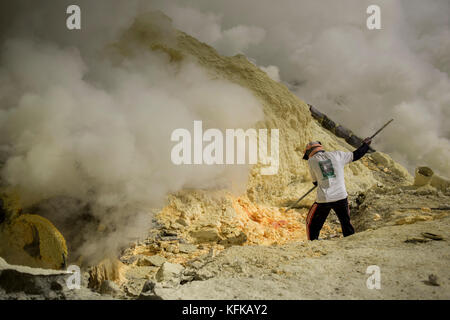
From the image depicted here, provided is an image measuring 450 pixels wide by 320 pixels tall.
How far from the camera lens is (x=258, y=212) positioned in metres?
4.49

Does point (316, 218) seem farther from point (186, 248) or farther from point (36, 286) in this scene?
point (36, 286)

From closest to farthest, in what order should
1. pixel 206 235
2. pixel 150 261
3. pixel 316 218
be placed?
pixel 150 261
pixel 316 218
pixel 206 235

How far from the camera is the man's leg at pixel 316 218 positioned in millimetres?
3152

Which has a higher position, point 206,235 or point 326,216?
point 326,216

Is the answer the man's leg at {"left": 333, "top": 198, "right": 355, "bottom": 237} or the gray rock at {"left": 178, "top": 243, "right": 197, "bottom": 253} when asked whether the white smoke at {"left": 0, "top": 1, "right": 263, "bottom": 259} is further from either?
the man's leg at {"left": 333, "top": 198, "right": 355, "bottom": 237}

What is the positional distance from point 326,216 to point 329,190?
1.11ft

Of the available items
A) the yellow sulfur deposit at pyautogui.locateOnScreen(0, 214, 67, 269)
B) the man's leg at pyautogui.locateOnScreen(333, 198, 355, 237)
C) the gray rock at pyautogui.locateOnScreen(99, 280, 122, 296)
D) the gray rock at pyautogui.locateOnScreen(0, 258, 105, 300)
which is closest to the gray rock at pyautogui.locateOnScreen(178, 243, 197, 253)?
the yellow sulfur deposit at pyautogui.locateOnScreen(0, 214, 67, 269)

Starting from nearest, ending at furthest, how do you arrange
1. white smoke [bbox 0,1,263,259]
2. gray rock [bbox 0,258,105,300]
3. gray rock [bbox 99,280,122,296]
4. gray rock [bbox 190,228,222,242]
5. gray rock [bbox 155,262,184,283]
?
gray rock [bbox 0,258,105,300] < gray rock [bbox 99,280,122,296] < gray rock [bbox 155,262,184,283] < white smoke [bbox 0,1,263,259] < gray rock [bbox 190,228,222,242]

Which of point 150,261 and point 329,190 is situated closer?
point 150,261

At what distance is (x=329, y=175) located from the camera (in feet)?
10.3

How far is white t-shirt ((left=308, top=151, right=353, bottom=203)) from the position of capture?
3.10 m

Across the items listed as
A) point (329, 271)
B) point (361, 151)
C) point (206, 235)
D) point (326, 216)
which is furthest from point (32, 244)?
point (361, 151)

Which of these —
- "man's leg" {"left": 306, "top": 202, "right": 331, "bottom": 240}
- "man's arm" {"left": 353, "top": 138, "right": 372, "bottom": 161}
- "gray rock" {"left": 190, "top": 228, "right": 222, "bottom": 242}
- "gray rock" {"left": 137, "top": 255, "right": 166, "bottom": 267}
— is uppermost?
"man's arm" {"left": 353, "top": 138, "right": 372, "bottom": 161}

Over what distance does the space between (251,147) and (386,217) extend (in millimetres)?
2365
